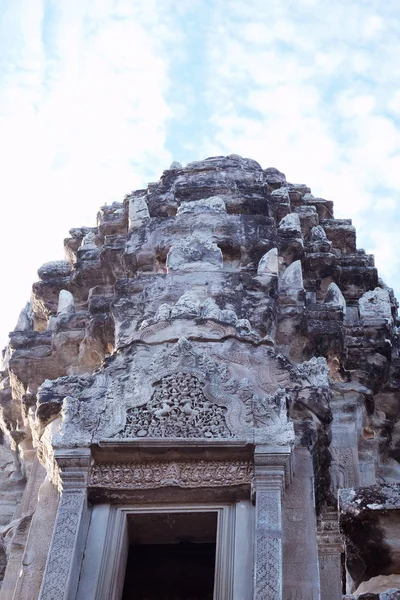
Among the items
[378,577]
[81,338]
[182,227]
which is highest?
[182,227]

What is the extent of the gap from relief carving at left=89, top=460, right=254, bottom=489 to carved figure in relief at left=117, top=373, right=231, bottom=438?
30cm

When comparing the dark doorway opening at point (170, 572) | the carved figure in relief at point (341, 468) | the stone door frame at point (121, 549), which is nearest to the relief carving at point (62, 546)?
the stone door frame at point (121, 549)

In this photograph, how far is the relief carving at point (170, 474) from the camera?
953 cm

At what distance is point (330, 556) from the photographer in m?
10.5

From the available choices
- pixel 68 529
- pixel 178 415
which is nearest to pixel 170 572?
pixel 178 415

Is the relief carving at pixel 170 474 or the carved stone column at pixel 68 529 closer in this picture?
the carved stone column at pixel 68 529

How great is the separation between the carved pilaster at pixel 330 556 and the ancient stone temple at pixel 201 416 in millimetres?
25

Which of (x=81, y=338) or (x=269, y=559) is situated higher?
(x=81, y=338)

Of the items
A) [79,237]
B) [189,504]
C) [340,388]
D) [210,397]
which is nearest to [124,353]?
[210,397]

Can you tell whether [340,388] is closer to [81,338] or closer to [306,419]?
[306,419]

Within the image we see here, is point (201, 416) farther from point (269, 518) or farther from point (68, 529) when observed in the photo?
point (68, 529)

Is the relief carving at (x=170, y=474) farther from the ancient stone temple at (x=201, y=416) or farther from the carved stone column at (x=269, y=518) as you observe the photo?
the carved stone column at (x=269, y=518)

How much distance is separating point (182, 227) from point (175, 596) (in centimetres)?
533

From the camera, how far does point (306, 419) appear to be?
10.4m
